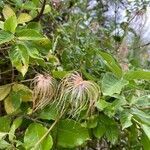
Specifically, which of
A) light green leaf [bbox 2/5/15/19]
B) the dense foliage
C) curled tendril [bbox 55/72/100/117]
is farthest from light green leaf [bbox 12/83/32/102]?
light green leaf [bbox 2/5/15/19]

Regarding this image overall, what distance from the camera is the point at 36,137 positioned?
105 centimetres

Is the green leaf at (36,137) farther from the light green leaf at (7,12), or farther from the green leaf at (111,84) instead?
the light green leaf at (7,12)

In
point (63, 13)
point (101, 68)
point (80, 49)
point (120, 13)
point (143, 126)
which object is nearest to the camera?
point (143, 126)

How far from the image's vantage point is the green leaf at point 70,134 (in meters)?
1.08

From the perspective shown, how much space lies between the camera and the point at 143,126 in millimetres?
1063

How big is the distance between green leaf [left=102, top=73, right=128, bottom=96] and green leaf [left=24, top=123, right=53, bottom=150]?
175mm

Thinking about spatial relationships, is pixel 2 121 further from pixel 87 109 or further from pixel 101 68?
pixel 101 68

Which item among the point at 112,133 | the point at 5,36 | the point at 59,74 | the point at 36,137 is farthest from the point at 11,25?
the point at 112,133

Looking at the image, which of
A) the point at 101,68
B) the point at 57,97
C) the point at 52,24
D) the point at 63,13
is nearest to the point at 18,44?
the point at 57,97

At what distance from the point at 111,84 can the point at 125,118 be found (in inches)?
3.5

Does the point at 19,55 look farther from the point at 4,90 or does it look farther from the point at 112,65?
the point at 112,65

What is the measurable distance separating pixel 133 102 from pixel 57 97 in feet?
0.63

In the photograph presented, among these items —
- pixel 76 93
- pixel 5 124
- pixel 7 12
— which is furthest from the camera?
pixel 7 12

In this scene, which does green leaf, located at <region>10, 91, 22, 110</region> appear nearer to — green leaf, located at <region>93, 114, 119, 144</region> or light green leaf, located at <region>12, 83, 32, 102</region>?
light green leaf, located at <region>12, 83, 32, 102</region>
